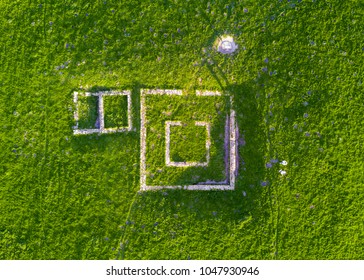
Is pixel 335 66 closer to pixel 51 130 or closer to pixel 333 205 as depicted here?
pixel 333 205

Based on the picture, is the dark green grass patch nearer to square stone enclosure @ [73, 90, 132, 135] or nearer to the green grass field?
the green grass field

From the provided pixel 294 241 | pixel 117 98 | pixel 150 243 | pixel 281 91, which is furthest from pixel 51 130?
pixel 294 241

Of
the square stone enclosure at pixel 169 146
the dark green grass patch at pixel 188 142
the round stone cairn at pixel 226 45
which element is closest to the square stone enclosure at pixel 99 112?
the square stone enclosure at pixel 169 146

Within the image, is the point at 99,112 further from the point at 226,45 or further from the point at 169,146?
the point at 226,45

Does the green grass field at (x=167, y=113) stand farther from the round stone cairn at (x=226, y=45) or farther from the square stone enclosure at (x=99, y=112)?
the round stone cairn at (x=226, y=45)

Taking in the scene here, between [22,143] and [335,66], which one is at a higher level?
[335,66]

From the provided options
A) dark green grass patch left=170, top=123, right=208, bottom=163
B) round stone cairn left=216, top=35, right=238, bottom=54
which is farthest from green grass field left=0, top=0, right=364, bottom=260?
round stone cairn left=216, top=35, right=238, bottom=54

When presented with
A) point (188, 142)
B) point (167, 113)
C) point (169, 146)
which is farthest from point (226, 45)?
point (169, 146)
